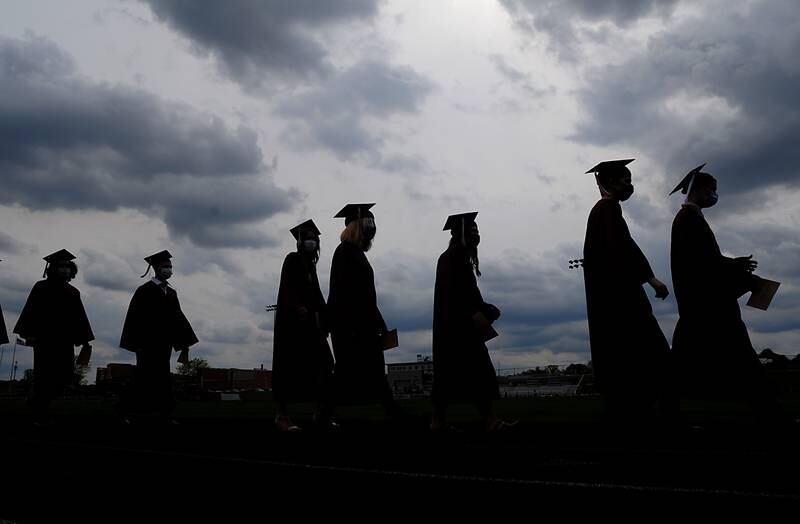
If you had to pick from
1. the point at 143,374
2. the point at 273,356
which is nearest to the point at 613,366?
the point at 273,356

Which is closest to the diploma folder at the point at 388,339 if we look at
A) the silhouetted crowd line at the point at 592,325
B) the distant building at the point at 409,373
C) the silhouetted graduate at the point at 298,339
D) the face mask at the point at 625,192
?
the silhouetted crowd line at the point at 592,325

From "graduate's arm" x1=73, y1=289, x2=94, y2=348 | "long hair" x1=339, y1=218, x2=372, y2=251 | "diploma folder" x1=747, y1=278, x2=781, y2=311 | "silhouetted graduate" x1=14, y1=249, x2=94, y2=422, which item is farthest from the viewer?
"graduate's arm" x1=73, y1=289, x2=94, y2=348

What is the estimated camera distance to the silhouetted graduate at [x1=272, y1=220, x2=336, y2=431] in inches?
295

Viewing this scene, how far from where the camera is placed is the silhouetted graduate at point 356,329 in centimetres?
676

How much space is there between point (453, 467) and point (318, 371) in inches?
164

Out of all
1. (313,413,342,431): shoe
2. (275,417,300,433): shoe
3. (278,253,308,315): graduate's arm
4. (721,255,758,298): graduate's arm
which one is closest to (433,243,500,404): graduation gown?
(313,413,342,431): shoe

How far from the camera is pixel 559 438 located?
5297 millimetres

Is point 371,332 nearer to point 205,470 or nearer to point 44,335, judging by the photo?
point 205,470

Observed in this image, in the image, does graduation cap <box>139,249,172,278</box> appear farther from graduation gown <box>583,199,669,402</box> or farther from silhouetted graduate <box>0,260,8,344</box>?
graduation gown <box>583,199,669,402</box>

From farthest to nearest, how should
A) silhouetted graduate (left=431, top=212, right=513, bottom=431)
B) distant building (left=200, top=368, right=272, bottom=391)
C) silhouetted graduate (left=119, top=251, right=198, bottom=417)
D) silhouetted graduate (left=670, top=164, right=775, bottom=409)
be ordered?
distant building (left=200, top=368, right=272, bottom=391)
silhouetted graduate (left=119, top=251, right=198, bottom=417)
silhouetted graduate (left=431, top=212, right=513, bottom=431)
silhouetted graduate (left=670, top=164, right=775, bottom=409)

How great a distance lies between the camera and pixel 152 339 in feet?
31.2

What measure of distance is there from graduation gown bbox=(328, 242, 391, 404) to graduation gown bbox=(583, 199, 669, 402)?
91.6 inches

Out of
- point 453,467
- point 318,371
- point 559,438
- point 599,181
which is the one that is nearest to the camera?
point 453,467

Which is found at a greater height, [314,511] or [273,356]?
[273,356]
